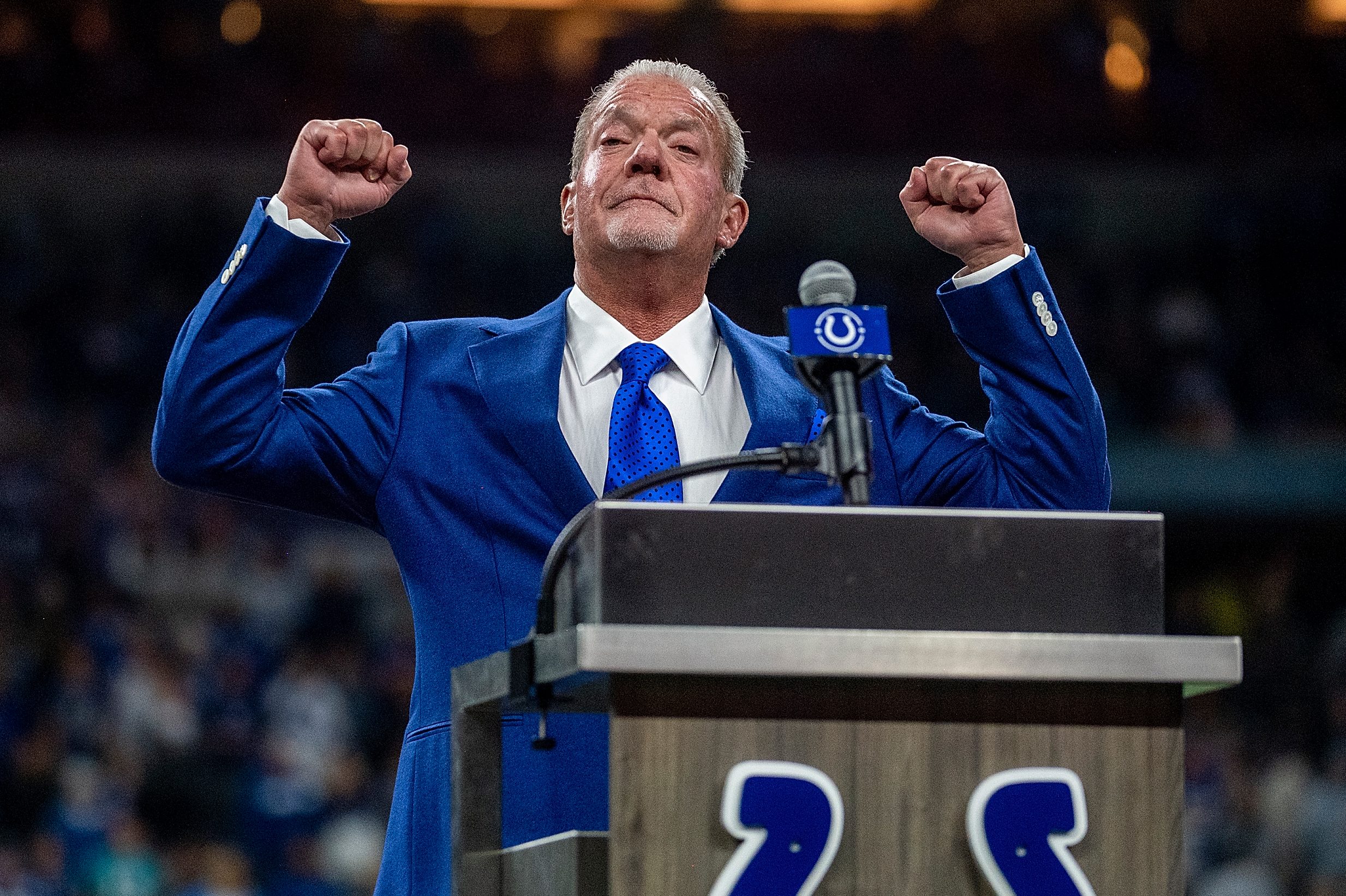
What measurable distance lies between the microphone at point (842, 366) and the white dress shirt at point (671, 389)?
478 mm

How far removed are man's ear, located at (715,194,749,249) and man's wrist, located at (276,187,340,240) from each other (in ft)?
1.88

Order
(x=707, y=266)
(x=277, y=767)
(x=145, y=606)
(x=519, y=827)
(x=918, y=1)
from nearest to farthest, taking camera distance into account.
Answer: (x=519, y=827), (x=707, y=266), (x=277, y=767), (x=145, y=606), (x=918, y=1)

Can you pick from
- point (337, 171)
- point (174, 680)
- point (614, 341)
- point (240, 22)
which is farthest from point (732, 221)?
point (240, 22)

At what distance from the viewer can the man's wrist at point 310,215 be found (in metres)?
1.76

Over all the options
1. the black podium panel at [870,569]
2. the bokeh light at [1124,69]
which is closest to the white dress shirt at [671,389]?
the black podium panel at [870,569]

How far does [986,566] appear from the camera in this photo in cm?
120

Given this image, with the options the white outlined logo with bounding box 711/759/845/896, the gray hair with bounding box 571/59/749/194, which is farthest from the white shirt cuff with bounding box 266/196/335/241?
the white outlined logo with bounding box 711/759/845/896

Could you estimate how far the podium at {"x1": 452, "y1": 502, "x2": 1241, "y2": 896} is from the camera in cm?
112

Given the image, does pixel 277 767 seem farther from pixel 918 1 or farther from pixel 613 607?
pixel 918 1

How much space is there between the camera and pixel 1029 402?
179 centimetres

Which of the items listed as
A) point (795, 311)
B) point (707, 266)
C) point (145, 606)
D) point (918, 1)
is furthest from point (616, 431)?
point (918, 1)

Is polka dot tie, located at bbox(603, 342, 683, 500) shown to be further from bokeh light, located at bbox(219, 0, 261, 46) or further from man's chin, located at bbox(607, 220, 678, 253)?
bokeh light, located at bbox(219, 0, 261, 46)

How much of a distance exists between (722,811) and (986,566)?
0.81ft

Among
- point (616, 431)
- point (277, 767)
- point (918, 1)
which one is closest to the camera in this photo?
point (616, 431)
